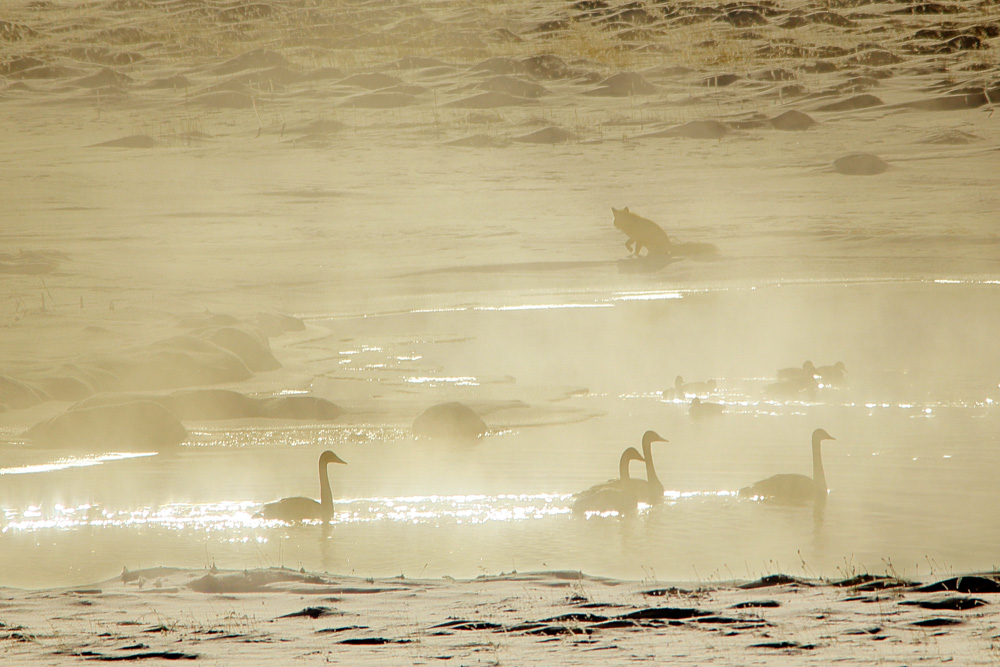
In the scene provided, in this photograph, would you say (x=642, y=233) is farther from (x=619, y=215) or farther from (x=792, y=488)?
(x=792, y=488)

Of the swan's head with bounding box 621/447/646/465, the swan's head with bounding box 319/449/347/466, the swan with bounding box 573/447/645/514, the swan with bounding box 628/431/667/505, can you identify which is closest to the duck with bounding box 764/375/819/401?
the swan's head with bounding box 621/447/646/465

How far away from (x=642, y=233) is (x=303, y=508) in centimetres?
1355

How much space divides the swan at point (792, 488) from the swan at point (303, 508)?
2.60 meters

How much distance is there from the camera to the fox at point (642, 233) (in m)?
20.3

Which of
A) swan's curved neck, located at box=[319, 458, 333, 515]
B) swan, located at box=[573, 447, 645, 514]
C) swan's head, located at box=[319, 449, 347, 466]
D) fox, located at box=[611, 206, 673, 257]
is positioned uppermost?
fox, located at box=[611, 206, 673, 257]

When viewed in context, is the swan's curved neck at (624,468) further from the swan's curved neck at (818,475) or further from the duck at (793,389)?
the duck at (793,389)

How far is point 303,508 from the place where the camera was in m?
7.53

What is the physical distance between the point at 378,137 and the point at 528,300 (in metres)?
15.4

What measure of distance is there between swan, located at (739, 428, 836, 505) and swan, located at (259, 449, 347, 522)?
102 inches

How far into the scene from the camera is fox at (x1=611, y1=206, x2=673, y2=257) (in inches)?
801

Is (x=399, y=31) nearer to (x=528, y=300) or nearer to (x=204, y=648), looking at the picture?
(x=528, y=300)

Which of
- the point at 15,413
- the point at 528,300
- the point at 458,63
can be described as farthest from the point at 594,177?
the point at 15,413

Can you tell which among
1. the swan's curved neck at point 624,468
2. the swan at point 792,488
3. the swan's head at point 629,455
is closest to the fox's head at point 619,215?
the swan's head at point 629,455

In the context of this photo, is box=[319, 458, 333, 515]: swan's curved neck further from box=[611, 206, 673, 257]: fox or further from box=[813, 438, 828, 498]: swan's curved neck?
box=[611, 206, 673, 257]: fox
